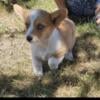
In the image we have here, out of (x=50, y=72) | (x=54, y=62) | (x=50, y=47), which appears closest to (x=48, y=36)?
(x=50, y=47)

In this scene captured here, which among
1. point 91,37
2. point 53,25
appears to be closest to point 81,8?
point 91,37

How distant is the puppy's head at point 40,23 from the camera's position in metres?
3.52

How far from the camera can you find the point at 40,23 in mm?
3551

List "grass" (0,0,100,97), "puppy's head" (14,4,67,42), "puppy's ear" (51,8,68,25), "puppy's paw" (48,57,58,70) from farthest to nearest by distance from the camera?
"puppy's paw" (48,57,58,70) < "grass" (0,0,100,97) < "puppy's ear" (51,8,68,25) < "puppy's head" (14,4,67,42)

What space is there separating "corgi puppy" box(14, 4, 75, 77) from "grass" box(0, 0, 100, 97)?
12cm

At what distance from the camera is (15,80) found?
389cm

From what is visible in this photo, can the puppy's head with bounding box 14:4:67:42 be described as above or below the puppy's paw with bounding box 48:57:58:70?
above

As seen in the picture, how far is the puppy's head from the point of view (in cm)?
352

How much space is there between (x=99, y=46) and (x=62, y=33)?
62 cm

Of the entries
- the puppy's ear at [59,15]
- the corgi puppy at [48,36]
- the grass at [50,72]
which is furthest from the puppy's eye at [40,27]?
the grass at [50,72]

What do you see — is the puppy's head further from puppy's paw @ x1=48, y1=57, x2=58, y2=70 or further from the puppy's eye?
puppy's paw @ x1=48, y1=57, x2=58, y2=70

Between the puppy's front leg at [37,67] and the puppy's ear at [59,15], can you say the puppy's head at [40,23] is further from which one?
the puppy's front leg at [37,67]

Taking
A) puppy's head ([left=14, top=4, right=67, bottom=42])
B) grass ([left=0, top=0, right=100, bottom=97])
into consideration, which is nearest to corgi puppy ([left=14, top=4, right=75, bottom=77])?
puppy's head ([left=14, top=4, right=67, bottom=42])

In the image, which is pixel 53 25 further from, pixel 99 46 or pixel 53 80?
pixel 99 46
